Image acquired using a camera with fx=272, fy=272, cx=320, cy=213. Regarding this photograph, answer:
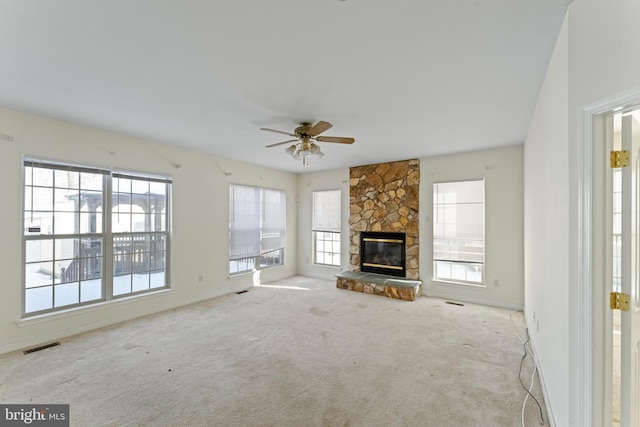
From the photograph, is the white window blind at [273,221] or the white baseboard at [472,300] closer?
the white baseboard at [472,300]

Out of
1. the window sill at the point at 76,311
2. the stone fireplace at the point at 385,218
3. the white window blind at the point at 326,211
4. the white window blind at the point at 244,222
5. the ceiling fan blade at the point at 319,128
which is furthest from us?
the white window blind at the point at 326,211

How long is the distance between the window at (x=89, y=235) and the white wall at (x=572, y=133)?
4842 millimetres

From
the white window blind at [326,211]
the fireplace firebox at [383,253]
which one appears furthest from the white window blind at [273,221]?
the fireplace firebox at [383,253]

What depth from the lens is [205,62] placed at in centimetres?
206

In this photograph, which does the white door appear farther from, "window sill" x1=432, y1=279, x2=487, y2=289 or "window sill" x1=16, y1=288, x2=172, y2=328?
"window sill" x1=16, y1=288, x2=172, y2=328

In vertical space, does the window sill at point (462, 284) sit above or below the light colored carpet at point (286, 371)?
above

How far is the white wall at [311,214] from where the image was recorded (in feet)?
20.6

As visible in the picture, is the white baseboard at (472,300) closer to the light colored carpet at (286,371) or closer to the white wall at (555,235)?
the light colored carpet at (286,371)

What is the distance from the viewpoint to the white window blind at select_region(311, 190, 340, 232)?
6445mm

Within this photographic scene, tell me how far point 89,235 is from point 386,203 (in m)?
4.90

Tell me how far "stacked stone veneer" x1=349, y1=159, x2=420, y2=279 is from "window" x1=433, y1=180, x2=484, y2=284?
0.38 meters

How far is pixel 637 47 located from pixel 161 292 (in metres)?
5.32

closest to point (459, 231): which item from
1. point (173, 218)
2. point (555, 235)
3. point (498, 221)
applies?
point (498, 221)

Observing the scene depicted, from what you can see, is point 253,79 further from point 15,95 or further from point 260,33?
point 15,95
